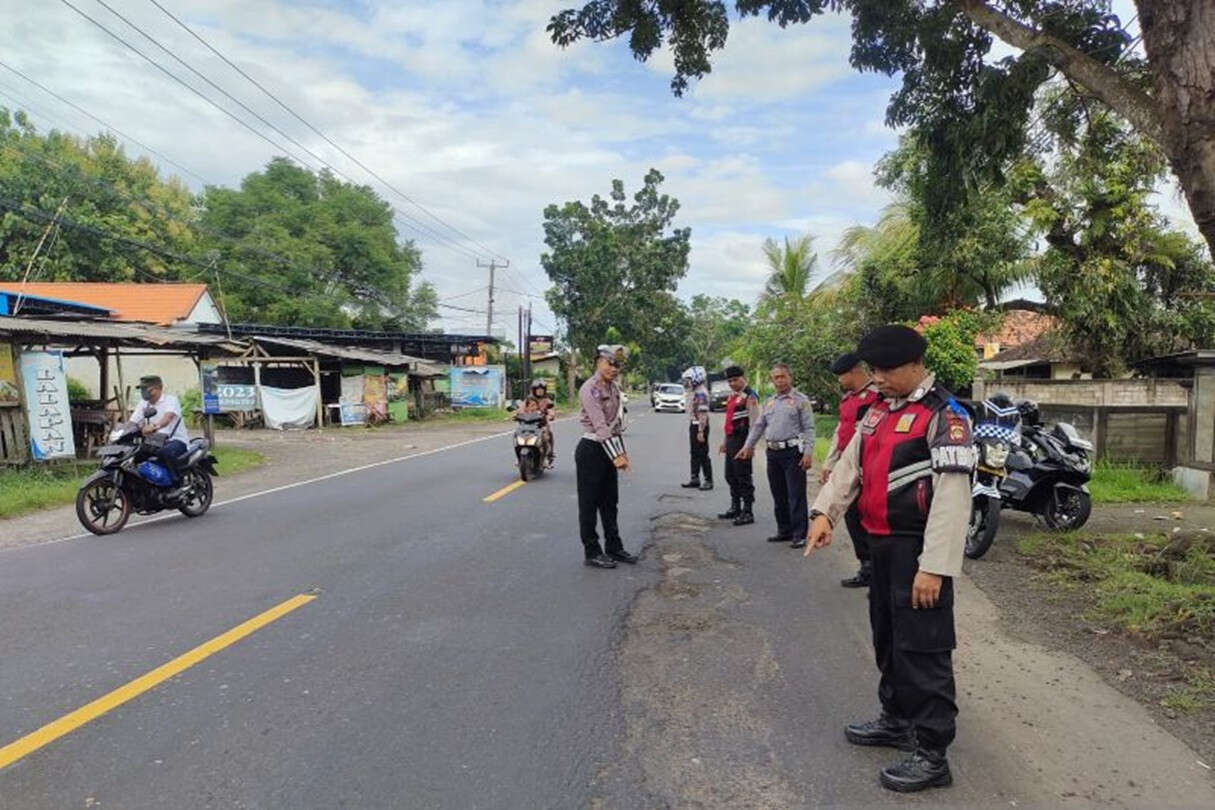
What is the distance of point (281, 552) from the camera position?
281 inches

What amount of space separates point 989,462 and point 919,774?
4352mm

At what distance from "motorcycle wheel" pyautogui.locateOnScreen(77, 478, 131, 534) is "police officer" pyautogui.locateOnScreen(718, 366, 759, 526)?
6.46 meters

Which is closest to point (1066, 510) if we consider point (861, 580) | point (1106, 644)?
point (861, 580)

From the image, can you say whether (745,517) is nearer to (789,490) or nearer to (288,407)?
(789,490)

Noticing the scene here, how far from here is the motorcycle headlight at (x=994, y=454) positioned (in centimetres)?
685

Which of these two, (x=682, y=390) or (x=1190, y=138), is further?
(x=682, y=390)

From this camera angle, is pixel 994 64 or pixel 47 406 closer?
pixel 994 64

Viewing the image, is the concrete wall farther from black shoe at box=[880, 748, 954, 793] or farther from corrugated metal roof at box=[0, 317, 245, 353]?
corrugated metal roof at box=[0, 317, 245, 353]

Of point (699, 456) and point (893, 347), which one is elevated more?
point (893, 347)

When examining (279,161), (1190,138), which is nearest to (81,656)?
(1190,138)

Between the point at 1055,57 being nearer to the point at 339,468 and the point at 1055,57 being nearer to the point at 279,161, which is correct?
the point at 339,468

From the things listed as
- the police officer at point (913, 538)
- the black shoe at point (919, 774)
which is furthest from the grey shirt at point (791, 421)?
the black shoe at point (919, 774)

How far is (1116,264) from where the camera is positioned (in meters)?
14.7

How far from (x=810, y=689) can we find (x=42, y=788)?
131 inches
